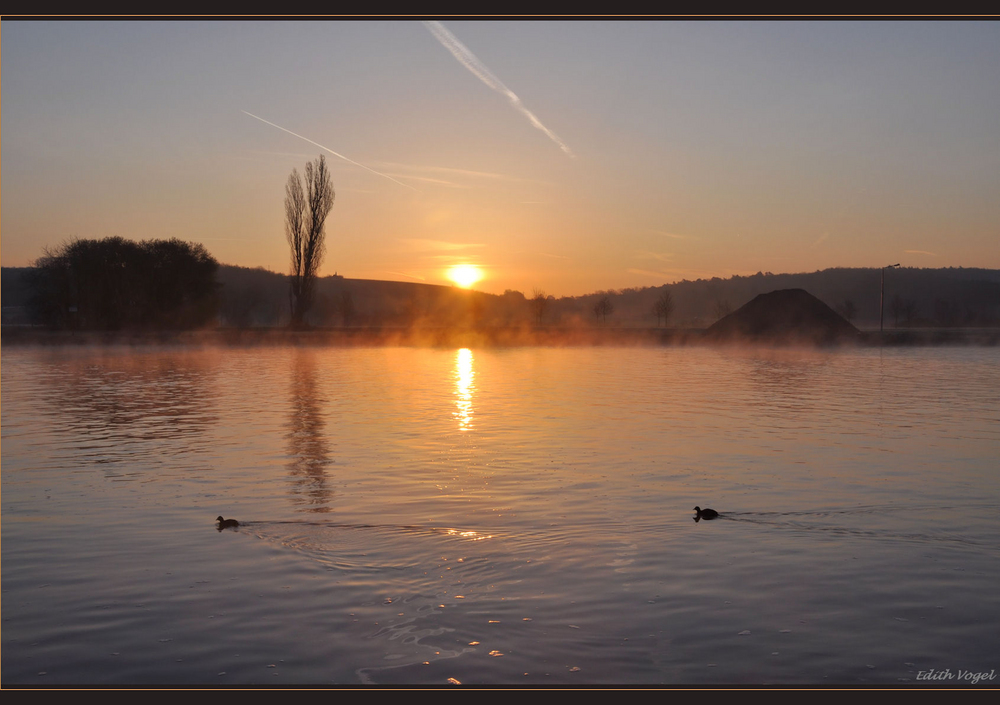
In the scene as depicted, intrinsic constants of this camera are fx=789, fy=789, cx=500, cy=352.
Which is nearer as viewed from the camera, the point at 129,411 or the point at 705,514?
the point at 705,514

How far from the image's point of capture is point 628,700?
19.8 feet

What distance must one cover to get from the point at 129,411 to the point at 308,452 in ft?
37.8

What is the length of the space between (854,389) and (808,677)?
104 feet

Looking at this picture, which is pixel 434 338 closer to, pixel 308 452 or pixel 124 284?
pixel 124 284

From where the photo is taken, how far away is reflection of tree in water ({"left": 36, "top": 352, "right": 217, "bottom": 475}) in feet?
59.5

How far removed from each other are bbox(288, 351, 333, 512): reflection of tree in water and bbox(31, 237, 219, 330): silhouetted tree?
6441 cm

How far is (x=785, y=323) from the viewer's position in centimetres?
11125

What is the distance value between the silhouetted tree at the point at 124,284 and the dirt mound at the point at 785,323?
2674 inches

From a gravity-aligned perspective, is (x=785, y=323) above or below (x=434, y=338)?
above

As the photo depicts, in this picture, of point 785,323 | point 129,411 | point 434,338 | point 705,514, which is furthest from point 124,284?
point 705,514

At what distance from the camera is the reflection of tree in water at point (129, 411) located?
18125 millimetres

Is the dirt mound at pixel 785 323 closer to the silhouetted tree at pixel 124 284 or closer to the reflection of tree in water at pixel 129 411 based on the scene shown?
the silhouetted tree at pixel 124 284

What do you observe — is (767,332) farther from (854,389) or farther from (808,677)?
(808,677)

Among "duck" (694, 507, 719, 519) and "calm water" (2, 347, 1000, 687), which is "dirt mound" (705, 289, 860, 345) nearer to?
"calm water" (2, 347, 1000, 687)
